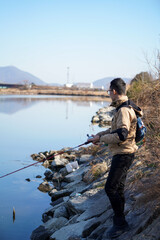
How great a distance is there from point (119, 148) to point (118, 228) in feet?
3.12

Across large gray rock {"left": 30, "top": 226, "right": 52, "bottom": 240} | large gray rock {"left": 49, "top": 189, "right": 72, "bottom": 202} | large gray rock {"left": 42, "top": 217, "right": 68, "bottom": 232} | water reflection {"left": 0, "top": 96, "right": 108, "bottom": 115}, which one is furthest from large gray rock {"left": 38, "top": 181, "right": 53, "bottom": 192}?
water reflection {"left": 0, "top": 96, "right": 108, "bottom": 115}

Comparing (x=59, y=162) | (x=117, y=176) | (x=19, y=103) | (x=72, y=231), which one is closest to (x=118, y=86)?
(x=117, y=176)

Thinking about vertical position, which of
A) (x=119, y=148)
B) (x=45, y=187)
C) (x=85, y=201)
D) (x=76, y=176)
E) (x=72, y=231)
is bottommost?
(x=45, y=187)

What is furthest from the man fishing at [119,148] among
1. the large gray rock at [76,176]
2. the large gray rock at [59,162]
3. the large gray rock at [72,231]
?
the large gray rock at [59,162]

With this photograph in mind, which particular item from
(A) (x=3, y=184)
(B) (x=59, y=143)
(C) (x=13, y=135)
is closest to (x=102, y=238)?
(A) (x=3, y=184)

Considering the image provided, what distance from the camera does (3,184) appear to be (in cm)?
904

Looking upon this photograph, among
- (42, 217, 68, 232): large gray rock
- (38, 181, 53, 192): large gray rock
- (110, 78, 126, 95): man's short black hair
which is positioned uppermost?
(110, 78, 126, 95): man's short black hair

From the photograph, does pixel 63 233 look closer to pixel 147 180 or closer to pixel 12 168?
pixel 147 180

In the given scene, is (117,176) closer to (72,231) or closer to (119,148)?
(119,148)

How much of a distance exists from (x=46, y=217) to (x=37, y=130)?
13090 mm

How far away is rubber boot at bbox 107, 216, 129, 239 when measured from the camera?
387 cm

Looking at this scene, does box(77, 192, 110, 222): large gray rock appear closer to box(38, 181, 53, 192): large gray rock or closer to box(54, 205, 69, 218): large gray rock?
box(54, 205, 69, 218): large gray rock

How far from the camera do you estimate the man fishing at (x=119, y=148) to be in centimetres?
373

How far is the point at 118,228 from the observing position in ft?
12.8
